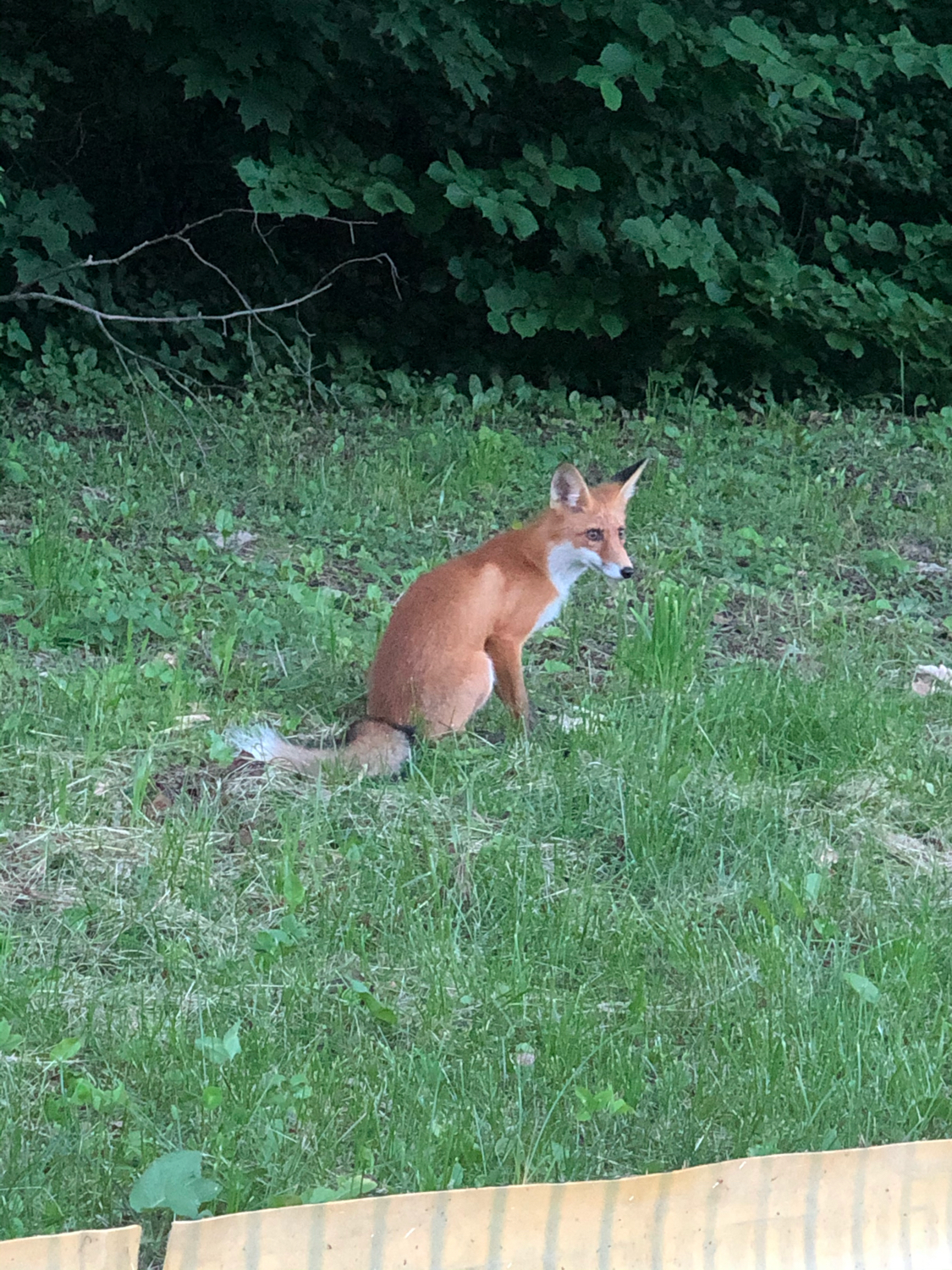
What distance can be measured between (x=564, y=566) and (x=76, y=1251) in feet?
11.1

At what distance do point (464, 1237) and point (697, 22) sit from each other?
27.4ft

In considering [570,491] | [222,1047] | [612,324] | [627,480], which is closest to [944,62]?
[612,324]

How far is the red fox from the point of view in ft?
13.9

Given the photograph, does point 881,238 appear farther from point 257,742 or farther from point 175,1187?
point 175,1187

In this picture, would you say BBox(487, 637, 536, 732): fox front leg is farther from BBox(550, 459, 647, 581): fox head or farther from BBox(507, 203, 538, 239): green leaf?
BBox(507, 203, 538, 239): green leaf

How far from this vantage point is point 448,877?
351cm

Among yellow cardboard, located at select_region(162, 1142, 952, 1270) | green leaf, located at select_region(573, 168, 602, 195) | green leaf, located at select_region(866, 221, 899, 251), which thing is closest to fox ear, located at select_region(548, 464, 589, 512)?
yellow cardboard, located at select_region(162, 1142, 952, 1270)

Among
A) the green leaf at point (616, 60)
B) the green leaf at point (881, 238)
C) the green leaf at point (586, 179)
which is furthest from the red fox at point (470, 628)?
the green leaf at point (881, 238)

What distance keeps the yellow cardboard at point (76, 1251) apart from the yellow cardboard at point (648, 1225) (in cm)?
7

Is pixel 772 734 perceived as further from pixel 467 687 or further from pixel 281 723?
pixel 281 723

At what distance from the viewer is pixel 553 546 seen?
16.6 ft

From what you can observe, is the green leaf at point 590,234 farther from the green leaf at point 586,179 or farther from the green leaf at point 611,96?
the green leaf at point 611,96

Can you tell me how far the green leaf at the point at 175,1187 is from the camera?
2.30 metres

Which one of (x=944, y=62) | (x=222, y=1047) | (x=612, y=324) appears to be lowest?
(x=612, y=324)
